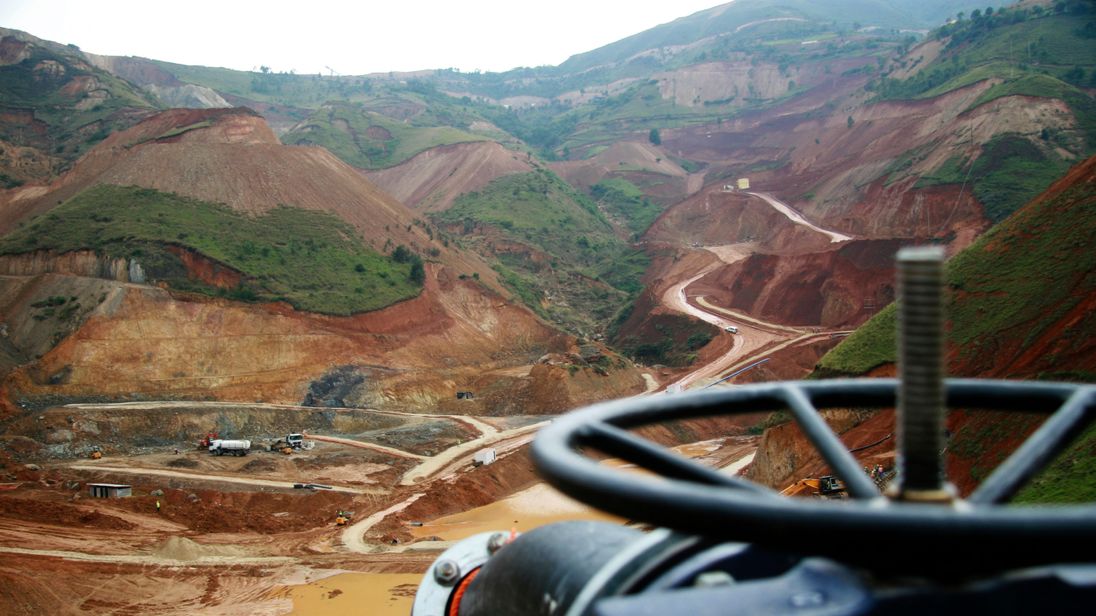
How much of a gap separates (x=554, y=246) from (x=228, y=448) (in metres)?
73.7

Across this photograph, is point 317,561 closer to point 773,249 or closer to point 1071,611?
point 1071,611

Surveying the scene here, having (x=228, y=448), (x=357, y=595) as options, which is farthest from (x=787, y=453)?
(x=228, y=448)

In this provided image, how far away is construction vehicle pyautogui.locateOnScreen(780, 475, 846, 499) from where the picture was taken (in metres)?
29.8

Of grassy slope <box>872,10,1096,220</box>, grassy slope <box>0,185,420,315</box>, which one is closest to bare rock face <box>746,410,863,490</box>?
grassy slope <box>0,185,420,315</box>

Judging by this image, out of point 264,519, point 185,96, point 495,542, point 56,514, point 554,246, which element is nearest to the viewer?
point 495,542

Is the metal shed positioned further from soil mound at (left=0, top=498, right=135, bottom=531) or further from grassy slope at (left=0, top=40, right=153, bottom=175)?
grassy slope at (left=0, top=40, right=153, bottom=175)

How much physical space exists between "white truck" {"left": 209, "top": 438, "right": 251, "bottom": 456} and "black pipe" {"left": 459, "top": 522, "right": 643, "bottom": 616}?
4393cm

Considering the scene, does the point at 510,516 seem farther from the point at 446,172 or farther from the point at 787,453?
the point at 446,172

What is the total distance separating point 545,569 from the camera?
18.4 ft

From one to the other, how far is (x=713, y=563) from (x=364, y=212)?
272ft

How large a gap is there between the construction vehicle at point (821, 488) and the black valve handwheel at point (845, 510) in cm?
2568

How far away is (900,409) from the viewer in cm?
418

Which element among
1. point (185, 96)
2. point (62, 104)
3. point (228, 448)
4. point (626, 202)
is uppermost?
point (185, 96)

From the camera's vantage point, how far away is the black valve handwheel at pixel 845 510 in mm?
3326
